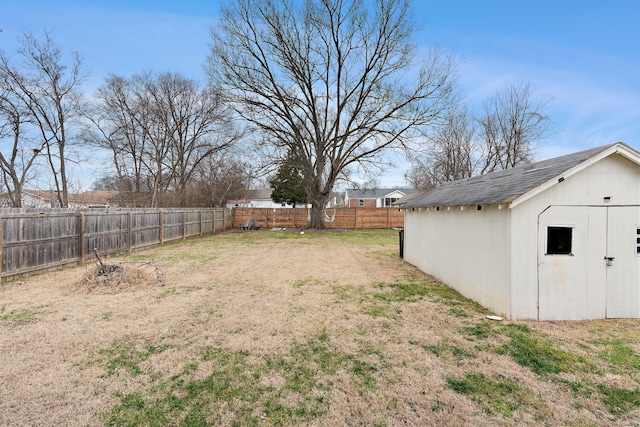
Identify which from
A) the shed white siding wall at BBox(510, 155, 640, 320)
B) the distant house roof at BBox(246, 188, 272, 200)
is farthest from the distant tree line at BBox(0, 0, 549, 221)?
the distant house roof at BBox(246, 188, 272, 200)

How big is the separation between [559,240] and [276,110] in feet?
62.7

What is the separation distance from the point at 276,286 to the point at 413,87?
1771 centimetres

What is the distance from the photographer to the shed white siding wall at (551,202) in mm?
4684

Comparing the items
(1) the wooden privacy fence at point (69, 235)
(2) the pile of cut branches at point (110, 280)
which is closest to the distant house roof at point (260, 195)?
(1) the wooden privacy fence at point (69, 235)

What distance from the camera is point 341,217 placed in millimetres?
24516

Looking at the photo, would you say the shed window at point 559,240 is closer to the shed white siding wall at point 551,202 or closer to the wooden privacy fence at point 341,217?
the shed white siding wall at point 551,202

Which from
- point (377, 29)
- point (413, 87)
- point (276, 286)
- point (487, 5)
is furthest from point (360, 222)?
point (276, 286)

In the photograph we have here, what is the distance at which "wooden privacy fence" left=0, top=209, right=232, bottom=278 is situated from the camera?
6797 millimetres

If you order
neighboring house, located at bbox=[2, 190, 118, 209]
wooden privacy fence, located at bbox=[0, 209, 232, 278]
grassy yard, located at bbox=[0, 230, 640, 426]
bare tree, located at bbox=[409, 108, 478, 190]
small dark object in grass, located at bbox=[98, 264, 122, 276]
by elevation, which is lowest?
grassy yard, located at bbox=[0, 230, 640, 426]

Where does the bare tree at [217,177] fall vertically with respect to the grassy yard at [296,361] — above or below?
above

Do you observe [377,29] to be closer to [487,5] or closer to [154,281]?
[487,5]

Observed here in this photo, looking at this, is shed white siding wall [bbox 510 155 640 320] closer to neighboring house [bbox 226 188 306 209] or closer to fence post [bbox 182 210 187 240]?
fence post [bbox 182 210 187 240]

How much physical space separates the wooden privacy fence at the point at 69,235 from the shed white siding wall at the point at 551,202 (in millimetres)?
9818

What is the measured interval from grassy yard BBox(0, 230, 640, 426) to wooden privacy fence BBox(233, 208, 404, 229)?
18354 mm
